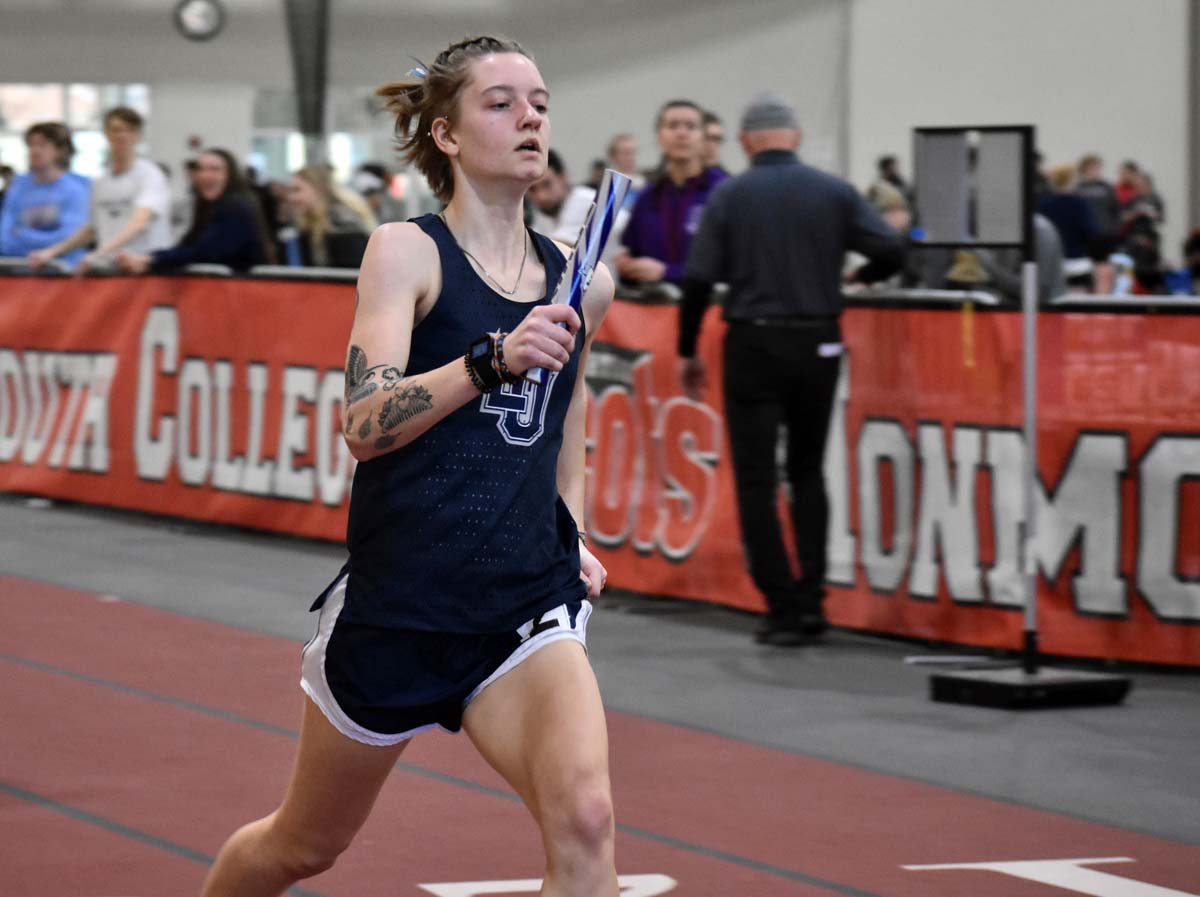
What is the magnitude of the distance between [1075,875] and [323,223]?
347 inches

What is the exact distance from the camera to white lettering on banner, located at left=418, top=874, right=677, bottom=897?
551 centimetres

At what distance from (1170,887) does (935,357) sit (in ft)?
12.3

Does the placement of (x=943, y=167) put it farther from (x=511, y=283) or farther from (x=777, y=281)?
(x=511, y=283)

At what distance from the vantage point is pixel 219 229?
1302 cm

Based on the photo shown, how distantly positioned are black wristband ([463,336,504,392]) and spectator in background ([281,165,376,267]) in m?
9.62

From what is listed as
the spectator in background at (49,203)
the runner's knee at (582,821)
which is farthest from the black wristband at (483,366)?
the spectator in background at (49,203)

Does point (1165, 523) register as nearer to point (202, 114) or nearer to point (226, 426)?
point (226, 426)

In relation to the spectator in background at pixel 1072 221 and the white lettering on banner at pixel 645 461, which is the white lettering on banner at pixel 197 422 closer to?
the white lettering on banner at pixel 645 461

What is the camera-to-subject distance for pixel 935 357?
9070 mm

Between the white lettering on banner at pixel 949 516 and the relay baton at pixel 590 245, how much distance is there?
535 centimetres

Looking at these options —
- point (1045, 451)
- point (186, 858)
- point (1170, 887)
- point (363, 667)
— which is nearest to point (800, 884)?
point (1170, 887)

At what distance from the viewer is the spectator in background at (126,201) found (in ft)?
44.9

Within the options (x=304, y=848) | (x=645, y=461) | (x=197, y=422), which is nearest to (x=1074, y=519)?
(x=645, y=461)

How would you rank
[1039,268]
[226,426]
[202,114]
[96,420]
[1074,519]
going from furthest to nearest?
[202,114] → [96,420] → [226,426] → [1039,268] → [1074,519]
